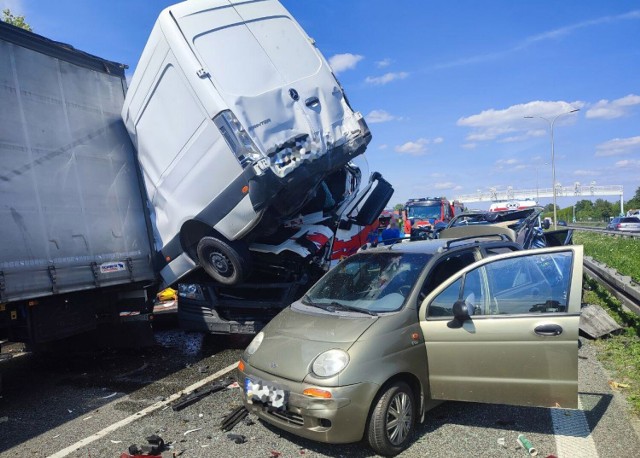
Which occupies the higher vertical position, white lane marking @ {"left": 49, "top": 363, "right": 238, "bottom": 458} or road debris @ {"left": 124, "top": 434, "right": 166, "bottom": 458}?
road debris @ {"left": 124, "top": 434, "right": 166, "bottom": 458}

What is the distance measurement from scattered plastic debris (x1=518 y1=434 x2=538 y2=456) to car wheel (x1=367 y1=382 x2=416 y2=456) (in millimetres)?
801

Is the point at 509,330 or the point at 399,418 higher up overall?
the point at 509,330

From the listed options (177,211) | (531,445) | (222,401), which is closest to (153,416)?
(222,401)

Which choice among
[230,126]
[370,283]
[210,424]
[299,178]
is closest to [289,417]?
[210,424]

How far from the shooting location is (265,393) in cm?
359

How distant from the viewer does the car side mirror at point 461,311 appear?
3.68 metres

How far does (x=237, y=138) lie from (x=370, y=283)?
2146 millimetres

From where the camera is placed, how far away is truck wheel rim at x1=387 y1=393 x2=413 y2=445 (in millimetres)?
3508

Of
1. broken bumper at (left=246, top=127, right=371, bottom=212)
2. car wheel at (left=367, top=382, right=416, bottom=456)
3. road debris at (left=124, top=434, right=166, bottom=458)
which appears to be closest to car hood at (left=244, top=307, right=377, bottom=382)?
car wheel at (left=367, top=382, right=416, bottom=456)

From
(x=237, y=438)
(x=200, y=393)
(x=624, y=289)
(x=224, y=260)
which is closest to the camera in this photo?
(x=237, y=438)

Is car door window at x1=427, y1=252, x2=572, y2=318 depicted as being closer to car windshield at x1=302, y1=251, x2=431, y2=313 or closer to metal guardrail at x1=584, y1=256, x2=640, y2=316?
car windshield at x1=302, y1=251, x2=431, y2=313

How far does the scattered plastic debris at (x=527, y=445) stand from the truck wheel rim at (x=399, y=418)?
0.84 metres

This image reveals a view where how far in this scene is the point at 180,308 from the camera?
6773 mm

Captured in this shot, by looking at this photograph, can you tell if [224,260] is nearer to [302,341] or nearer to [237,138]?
[237,138]
